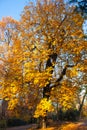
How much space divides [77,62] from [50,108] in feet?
13.9

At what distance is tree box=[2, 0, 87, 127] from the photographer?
72.1 ft

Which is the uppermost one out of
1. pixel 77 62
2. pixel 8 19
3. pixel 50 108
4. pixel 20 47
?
pixel 8 19

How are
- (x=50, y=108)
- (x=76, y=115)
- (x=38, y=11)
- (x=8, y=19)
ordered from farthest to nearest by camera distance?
1. (x=76, y=115)
2. (x=8, y=19)
3. (x=38, y=11)
4. (x=50, y=108)

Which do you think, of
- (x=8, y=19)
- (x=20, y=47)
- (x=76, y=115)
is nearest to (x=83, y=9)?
(x=20, y=47)

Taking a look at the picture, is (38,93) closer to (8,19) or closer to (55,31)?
(55,31)

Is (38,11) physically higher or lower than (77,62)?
higher

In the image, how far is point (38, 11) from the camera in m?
24.0

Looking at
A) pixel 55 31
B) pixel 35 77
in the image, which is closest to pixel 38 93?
pixel 35 77

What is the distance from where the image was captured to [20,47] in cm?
2334

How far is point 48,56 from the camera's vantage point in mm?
22688

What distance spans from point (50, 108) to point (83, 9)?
1093 centimetres

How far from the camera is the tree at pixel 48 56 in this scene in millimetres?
21969

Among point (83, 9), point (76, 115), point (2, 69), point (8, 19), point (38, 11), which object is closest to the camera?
point (83, 9)

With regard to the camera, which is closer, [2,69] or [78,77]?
[78,77]
